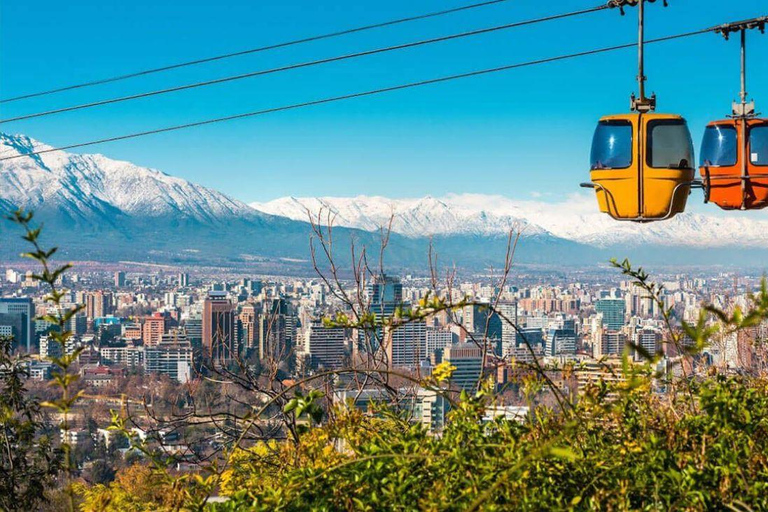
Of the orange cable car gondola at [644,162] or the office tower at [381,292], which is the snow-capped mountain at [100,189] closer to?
the office tower at [381,292]

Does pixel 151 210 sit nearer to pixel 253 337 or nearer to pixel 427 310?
pixel 253 337

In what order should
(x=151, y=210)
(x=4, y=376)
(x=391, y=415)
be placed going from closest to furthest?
(x=391, y=415) < (x=4, y=376) < (x=151, y=210)

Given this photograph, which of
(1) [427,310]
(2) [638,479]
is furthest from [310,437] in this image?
(2) [638,479]

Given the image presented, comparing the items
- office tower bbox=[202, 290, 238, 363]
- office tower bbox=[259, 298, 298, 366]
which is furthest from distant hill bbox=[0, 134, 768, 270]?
office tower bbox=[259, 298, 298, 366]

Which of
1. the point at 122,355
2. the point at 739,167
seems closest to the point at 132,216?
the point at 122,355


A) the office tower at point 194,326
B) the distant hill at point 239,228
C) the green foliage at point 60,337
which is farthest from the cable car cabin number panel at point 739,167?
the distant hill at point 239,228

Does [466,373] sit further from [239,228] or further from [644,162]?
[239,228]

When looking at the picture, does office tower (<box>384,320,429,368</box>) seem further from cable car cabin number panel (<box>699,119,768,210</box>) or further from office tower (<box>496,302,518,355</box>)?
cable car cabin number panel (<box>699,119,768,210</box>)
